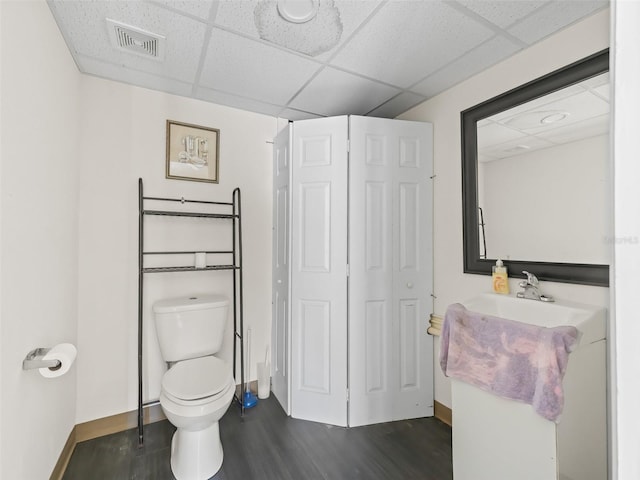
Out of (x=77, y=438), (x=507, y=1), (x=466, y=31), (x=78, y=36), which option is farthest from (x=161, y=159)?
(x=507, y=1)

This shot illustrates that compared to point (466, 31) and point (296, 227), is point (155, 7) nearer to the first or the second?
point (296, 227)

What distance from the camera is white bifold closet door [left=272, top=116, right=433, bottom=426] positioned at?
6.61 feet

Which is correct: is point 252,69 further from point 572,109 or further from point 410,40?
point 572,109

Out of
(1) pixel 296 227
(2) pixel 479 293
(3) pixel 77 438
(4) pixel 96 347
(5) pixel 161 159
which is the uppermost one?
(5) pixel 161 159

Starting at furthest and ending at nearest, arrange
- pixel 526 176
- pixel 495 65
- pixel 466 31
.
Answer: pixel 495 65, pixel 526 176, pixel 466 31

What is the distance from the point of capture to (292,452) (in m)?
1.74

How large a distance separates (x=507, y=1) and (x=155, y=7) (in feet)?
5.24

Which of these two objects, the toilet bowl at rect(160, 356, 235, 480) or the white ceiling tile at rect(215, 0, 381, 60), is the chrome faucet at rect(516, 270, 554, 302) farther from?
the toilet bowl at rect(160, 356, 235, 480)

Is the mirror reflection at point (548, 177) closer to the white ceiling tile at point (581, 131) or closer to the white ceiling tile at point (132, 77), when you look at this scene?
the white ceiling tile at point (581, 131)

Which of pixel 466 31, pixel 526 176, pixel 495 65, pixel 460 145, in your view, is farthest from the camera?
pixel 460 145

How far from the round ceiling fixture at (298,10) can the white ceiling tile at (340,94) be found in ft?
1.45

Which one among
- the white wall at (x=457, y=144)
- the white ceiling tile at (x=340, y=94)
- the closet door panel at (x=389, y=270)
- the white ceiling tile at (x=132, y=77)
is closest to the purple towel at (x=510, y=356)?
the white wall at (x=457, y=144)

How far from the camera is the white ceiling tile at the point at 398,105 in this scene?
2.18 metres

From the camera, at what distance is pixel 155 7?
135 cm
